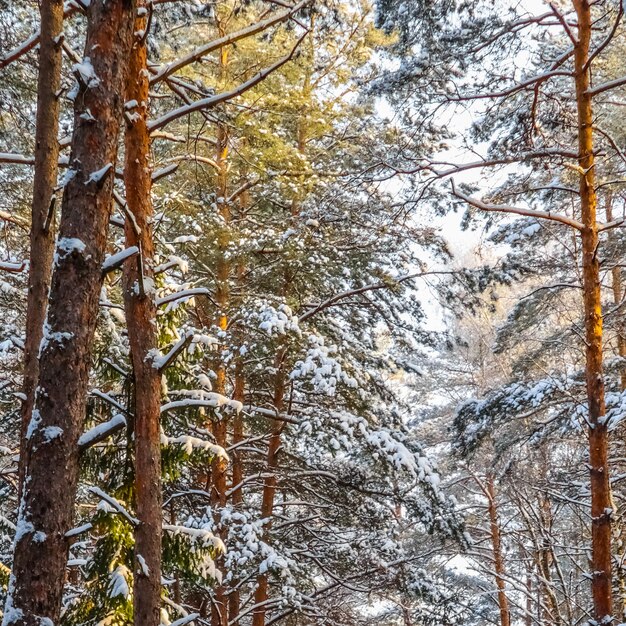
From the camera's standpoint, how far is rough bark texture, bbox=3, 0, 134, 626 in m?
2.37

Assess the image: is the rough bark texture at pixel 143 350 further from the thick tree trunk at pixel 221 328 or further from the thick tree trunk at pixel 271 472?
the thick tree trunk at pixel 271 472

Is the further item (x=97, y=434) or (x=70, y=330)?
(x=97, y=434)

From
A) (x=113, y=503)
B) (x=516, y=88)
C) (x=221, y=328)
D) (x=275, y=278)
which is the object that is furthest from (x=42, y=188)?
(x=275, y=278)

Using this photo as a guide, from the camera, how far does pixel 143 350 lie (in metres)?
3.49

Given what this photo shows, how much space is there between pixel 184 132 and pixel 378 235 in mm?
3847

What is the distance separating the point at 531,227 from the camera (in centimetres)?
741

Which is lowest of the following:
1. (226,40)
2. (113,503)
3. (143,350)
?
(113,503)

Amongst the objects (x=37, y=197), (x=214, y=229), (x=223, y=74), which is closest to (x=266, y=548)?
(x=214, y=229)

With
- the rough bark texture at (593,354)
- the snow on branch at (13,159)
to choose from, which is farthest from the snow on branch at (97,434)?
the rough bark texture at (593,354)

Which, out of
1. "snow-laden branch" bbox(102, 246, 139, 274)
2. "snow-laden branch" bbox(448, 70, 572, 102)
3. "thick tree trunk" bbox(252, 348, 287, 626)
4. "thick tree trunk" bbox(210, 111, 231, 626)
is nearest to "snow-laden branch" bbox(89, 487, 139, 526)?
"snow-laden branch" bbox(102, 246, 139, 274)

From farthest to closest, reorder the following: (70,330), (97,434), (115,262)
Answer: (115,262) → (97,434) → (70,330)

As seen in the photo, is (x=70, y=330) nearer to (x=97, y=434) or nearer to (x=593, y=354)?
(x=97, y=434)

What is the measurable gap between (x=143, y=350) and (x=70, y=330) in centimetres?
93

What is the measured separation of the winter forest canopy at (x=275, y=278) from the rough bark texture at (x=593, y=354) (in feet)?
0.06
